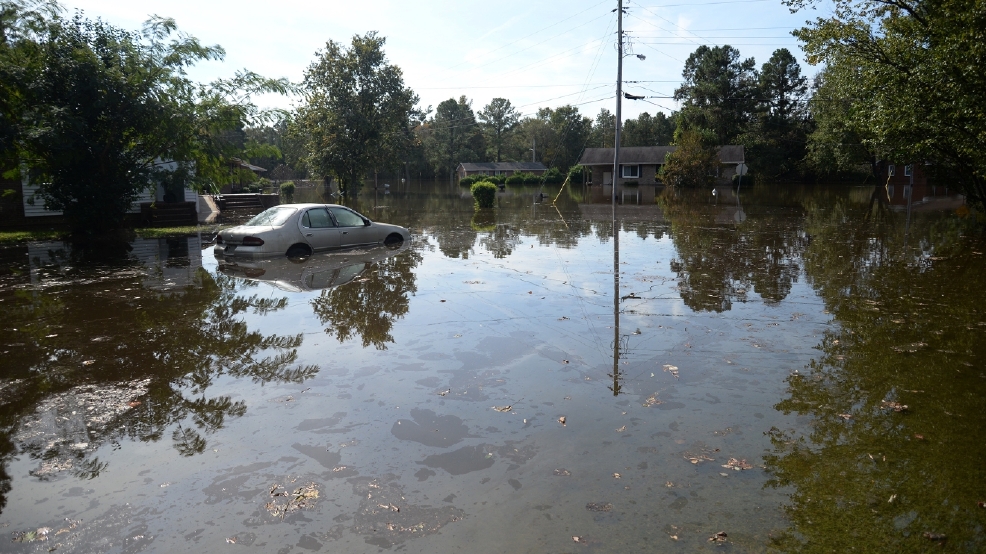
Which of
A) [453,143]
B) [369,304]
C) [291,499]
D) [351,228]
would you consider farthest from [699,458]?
[453,143]

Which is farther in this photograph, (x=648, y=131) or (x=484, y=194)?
(x=648, y=131)

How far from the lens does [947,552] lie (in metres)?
3.96

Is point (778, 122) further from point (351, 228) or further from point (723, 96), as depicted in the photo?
point (351, 228)

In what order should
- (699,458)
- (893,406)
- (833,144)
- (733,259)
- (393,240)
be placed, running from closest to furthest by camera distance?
1. (699,458)
2. (893,406)
3. (733,259)
4. (393,240)
5. (833,144)

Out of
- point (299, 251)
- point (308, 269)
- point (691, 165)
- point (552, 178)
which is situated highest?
point (691, 165)

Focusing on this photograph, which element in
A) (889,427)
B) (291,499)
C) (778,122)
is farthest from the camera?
(778,122)

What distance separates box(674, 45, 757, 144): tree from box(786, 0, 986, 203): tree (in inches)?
2266

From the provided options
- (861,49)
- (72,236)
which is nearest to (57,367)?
(72,236)

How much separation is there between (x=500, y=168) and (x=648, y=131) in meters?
24.4

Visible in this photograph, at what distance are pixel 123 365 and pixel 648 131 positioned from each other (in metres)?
105

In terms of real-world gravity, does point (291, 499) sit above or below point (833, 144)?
below

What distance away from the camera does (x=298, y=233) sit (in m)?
16.0

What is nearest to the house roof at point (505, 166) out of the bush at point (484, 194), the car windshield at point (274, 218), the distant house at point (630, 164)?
the distant house at point (630, 164)

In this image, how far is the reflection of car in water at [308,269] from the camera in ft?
43.0
